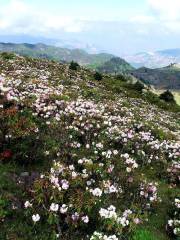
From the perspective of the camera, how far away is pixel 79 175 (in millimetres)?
12938

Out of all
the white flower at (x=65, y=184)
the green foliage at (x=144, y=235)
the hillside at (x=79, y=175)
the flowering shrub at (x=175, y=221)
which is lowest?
the flowering shrub at (x=175, y=221)

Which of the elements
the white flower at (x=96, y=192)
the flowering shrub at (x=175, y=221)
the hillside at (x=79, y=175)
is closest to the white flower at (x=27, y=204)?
the hillside at (x=79, y=175)

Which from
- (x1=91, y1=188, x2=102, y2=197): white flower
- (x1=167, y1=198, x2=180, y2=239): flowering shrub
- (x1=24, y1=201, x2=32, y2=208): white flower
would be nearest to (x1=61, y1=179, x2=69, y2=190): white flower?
(x1=91, y1=188, x2=102, y2=197): white flower


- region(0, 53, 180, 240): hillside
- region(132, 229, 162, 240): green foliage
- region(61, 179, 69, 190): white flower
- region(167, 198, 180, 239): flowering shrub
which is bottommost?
region(167, 198, 180, 239): flowering shrub

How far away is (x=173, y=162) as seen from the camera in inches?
735

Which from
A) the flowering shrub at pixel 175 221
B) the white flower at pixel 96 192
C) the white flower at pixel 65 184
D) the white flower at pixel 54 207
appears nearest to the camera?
the white flower at pixel 54 207

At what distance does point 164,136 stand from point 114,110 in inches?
166

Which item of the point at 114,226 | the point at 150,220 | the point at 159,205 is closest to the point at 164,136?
the point at 159,205

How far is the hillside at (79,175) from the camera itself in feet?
36.2

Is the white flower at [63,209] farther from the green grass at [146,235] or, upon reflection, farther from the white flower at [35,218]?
the green grass at [146,235]

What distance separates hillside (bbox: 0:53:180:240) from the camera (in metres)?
11.0

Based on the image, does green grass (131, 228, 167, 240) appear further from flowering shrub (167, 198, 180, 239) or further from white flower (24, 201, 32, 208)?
white flower (24, 201, 32, 208)

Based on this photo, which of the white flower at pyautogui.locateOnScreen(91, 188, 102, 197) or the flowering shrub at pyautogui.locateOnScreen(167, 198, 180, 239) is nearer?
the white flower at pyautogui.locateOnScreen(91, 188, 102, 197)

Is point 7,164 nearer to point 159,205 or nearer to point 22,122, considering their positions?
point 22,122
